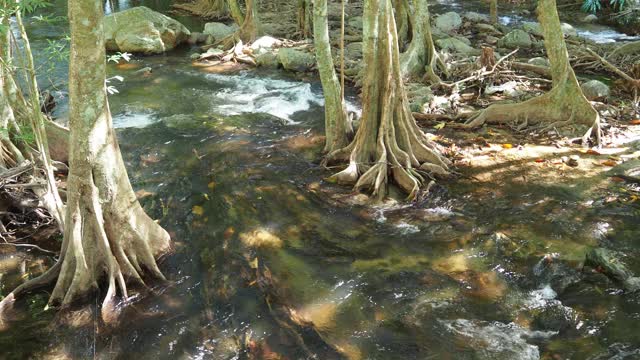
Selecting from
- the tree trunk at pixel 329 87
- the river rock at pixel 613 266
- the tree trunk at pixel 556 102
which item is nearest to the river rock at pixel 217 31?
the tree trunk at pixel 329 87

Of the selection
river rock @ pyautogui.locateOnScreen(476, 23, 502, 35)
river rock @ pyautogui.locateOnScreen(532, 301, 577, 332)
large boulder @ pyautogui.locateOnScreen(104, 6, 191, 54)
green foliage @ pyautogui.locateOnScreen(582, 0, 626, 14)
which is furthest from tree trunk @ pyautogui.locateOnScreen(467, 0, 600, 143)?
large boulder @ pyautogui.locateOnScreen(104, 6, 191, 54)

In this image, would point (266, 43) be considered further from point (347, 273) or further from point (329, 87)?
point (347, 273)

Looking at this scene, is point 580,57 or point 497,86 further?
point 580,57

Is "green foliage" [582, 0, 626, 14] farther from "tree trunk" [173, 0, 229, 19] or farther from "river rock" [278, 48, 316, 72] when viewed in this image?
"tree trunk" [173, 0, 229, 19]

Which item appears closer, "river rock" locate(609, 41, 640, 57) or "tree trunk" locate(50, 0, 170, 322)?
"tree trunk" locate(50, 0, 170, 322)

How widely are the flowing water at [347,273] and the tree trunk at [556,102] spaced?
6.69 ft

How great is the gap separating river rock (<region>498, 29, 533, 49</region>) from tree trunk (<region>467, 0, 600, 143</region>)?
20.5ft

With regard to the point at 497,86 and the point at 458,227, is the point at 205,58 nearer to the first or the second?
the point at 497,86

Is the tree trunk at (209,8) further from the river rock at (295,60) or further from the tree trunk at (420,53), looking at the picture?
the tree trunk at (420,53)

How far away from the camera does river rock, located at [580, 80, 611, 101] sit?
1049 cm

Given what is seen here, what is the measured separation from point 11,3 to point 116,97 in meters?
7.47

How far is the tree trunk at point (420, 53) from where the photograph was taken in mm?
12234

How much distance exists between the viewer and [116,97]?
1185cm

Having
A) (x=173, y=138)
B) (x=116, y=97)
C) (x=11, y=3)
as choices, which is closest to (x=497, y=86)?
(x=173, y=138)
